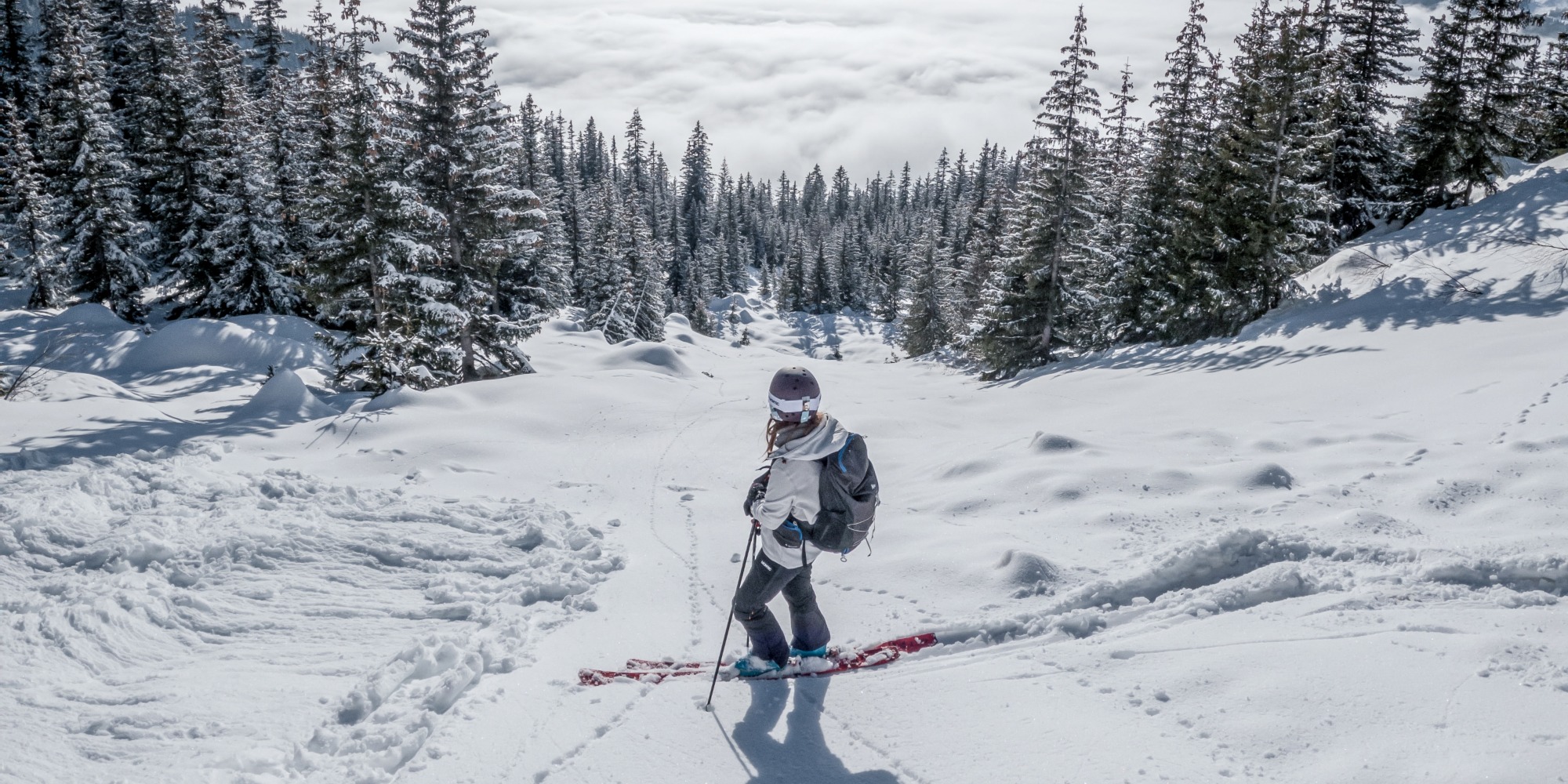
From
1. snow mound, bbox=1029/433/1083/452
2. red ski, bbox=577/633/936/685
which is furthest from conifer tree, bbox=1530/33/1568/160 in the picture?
red ski, bbox=577/633/936/685

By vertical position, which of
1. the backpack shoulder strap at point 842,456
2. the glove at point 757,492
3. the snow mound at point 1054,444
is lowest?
the snow mound at point 1054,444

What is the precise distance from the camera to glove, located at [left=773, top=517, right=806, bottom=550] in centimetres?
454

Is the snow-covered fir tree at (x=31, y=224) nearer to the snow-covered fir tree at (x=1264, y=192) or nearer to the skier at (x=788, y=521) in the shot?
the skier at (x=788, y=521)

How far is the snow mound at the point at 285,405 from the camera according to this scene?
12.6 metres

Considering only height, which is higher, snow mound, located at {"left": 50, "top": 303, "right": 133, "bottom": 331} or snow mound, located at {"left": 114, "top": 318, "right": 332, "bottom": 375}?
snow mound, located at {"left": 50, "top": 303, "right": 133, "bottom": 331}

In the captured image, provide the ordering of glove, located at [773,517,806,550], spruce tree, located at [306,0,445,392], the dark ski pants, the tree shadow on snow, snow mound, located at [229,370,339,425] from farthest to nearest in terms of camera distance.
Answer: spruce tree, located at [306,0,445,392], snow mound, located at [229,370,339,425], the tree shadow on snow, the dark ski pants, glove, located at [773,517,806,550]

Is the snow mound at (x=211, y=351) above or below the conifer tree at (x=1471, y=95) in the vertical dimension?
below

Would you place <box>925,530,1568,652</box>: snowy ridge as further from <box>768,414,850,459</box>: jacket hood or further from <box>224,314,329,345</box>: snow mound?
<box>224,314,329,345</box>: snow mound

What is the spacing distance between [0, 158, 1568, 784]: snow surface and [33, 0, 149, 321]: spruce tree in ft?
69.3

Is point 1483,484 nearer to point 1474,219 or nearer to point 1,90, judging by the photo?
point 1474,219

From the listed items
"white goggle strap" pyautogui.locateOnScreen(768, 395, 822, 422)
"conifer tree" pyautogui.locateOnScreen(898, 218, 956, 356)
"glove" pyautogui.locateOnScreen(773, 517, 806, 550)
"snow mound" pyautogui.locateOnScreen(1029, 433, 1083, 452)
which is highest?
"white goggle strap" pyautogui.locateOnScreen(768, 395, 822, 422)

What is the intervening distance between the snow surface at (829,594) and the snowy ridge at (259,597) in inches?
1.2

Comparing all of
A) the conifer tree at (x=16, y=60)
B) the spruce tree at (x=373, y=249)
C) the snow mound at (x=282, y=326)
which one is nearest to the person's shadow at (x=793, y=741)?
the spruce tree at (x=373, y=249)

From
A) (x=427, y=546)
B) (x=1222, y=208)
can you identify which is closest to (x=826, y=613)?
(x=427, y=546)
